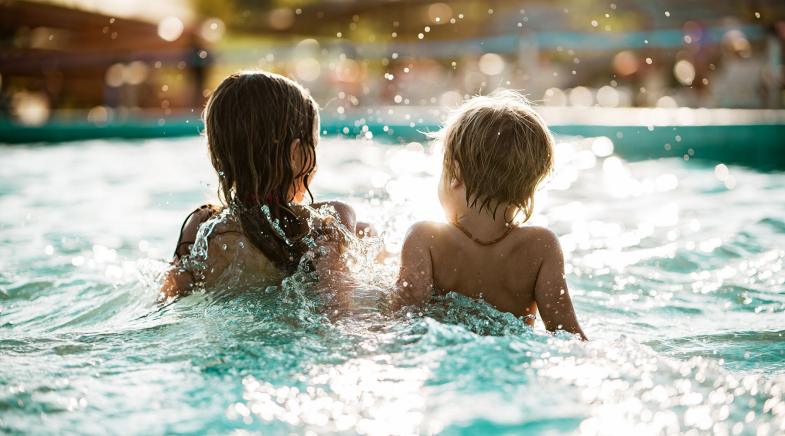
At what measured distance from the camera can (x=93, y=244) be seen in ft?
14.5

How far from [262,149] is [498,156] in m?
0.69

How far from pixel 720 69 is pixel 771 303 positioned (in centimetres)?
910

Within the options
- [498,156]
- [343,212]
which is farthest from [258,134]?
[498,156]

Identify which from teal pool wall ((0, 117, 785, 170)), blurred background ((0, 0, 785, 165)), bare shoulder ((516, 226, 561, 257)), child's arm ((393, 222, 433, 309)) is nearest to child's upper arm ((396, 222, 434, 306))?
child's arm ((393, 222, 433, 309))

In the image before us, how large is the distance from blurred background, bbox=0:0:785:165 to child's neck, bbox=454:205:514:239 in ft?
22.9

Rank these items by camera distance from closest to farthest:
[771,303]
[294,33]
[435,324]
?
[435,324] < [771,303] < [294,33]

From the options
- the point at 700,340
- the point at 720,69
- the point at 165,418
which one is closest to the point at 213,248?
the point at 165,418

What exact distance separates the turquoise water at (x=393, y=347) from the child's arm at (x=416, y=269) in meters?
0.07

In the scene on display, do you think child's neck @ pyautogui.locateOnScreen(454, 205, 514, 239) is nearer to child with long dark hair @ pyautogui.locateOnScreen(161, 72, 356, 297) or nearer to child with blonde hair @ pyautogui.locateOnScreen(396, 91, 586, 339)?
child with blonde hair @ pyautogui.locateOnScreen(396, 91, 586, 339)

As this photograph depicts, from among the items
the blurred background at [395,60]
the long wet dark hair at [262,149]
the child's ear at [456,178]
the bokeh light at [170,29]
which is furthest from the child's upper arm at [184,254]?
the bokeh light at [170,29]

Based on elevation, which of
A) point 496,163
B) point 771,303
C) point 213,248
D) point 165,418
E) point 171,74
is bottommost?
point 771,303

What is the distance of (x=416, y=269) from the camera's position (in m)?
2.27

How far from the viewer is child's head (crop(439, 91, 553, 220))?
7.34 ft

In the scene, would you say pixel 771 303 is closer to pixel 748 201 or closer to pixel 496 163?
pixel 496 163
